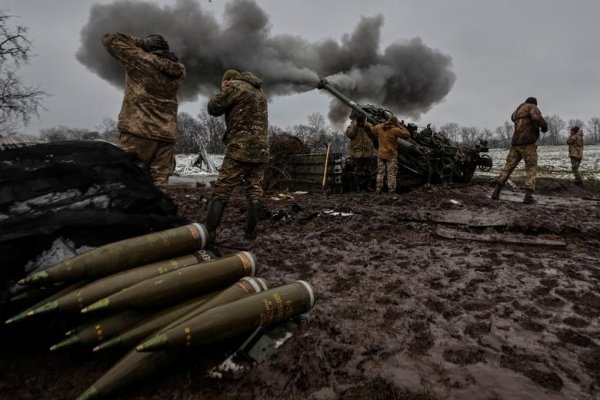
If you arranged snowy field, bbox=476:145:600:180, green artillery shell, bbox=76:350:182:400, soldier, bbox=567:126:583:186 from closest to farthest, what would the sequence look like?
green artillery shell, bbox=76:350:182:400 < soldier, bbox=567:126:583:186 < snowy field, bbox=476:145:600:180

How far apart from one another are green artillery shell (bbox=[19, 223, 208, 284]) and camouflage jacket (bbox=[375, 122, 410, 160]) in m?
6.55

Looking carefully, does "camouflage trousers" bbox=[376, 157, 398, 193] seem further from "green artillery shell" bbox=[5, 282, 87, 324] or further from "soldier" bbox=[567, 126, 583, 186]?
"green artillery shell" bbox=[5, 282, 87, 324]

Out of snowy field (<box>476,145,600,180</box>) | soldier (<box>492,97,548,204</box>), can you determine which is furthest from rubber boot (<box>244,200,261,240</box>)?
snowy field (<box>476,145,600,180</box>)

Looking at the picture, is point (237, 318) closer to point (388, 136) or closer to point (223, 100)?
point (223, 100)

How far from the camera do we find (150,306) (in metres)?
1.81

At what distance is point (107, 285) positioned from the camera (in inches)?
73.1

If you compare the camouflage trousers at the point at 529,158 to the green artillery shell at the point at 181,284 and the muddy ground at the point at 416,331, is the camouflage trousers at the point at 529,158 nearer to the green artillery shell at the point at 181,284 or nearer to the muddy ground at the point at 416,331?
the muddy ground at the point at 416,331

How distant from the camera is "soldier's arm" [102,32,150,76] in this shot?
11.7 ft

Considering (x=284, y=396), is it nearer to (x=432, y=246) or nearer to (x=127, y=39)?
(x=432, y=246)

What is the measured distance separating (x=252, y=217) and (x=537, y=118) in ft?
19.4

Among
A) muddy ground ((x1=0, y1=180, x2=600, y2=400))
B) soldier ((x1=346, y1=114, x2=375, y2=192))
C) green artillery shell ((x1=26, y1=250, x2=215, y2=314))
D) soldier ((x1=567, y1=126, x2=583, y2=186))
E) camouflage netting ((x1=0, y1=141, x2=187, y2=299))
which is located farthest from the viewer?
soldier ((x1=567, y1=126, x2=583, y2=186))

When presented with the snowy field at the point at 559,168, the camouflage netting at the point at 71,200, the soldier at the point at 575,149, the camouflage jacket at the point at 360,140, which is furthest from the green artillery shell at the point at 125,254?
the snowy field at the point at 559,168

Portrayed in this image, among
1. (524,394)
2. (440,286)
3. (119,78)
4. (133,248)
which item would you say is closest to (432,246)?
(440,286)

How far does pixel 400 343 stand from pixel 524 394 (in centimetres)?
59
